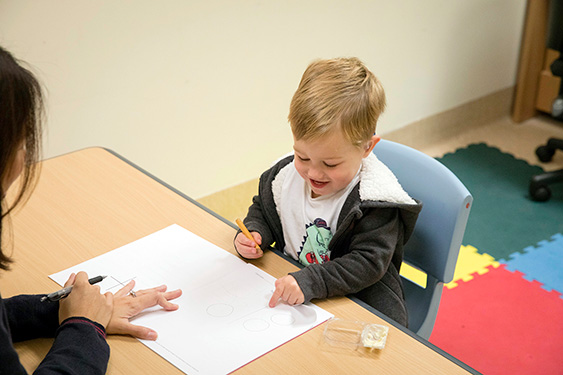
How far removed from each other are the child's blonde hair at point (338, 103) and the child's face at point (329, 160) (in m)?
0.01

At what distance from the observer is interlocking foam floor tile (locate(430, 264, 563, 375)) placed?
188cm

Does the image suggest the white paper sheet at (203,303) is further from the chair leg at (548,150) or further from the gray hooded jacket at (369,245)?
the chair leg at (548,150)

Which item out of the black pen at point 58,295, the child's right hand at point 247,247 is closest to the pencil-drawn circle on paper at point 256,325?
the child's right hand at point 247,247

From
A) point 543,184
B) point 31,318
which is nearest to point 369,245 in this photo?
point 31,318

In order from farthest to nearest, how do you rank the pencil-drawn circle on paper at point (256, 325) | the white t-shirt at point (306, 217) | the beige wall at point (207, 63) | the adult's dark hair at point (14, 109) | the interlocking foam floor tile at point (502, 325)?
the beige wall at point (207, 63) < the interlocking foam floor tile at point (502, 325) < the white t-shirt at point (306, 217) < the pencil-drawn circle on paper at point (256, 325) < the adult's dark hair at point (14, 109)

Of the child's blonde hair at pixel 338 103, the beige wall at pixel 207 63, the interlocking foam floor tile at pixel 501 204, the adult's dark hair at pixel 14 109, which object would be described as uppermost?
the adult's dark hair at pixel 14 109

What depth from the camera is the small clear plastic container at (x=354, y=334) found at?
37.1 inches

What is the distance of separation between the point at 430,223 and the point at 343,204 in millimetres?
208

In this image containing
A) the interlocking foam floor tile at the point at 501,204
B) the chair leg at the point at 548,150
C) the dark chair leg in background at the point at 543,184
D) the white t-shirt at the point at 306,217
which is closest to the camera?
the white t-shirt at the point at 306,217

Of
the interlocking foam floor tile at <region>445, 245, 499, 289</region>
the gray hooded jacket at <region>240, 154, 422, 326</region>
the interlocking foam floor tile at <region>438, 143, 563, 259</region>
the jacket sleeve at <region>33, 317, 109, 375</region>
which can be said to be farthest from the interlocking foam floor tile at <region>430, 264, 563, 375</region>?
the jacket sleeve at <region>33, 317, 109, 375</region>

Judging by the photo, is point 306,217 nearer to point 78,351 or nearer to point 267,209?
point 267,209

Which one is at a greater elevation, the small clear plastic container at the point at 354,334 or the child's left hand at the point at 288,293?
the child's left hand at the point at 288,293

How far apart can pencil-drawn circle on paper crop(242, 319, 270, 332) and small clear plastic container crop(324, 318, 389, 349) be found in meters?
0.10

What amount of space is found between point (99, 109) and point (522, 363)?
5.23 feet
